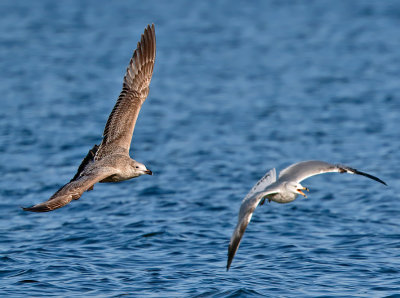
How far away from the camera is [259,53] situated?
30766mm

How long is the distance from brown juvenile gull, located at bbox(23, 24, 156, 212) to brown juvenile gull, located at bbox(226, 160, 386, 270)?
83.9 inches

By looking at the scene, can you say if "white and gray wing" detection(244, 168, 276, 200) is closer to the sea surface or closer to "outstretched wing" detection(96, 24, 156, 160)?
the sea surface

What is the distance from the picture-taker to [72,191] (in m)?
9.71

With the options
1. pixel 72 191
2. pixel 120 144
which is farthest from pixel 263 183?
pixel 120 144

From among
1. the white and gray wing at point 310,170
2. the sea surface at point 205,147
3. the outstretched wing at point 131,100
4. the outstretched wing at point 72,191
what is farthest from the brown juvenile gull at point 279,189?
the outstretched wing at point 131,100

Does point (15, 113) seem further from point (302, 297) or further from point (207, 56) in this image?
point (302, 297)

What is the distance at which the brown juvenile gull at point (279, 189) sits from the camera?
8.85m

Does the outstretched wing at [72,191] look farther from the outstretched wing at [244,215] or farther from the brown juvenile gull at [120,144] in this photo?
the outstretched wing at [244,215]

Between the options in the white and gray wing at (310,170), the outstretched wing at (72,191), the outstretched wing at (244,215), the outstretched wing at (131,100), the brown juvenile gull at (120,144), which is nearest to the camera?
the outstretched wing at (244,215)

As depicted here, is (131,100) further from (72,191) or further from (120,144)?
(72,191)

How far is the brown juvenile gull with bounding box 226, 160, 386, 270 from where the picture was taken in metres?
8.85

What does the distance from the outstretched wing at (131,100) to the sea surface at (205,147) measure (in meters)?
1.83

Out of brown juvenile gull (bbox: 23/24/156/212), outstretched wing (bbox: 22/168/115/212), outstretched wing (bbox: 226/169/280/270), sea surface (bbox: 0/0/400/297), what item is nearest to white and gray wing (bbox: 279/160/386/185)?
outstretched wing (bbox: 226/169/280/270)

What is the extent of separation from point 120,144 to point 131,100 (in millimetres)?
884
